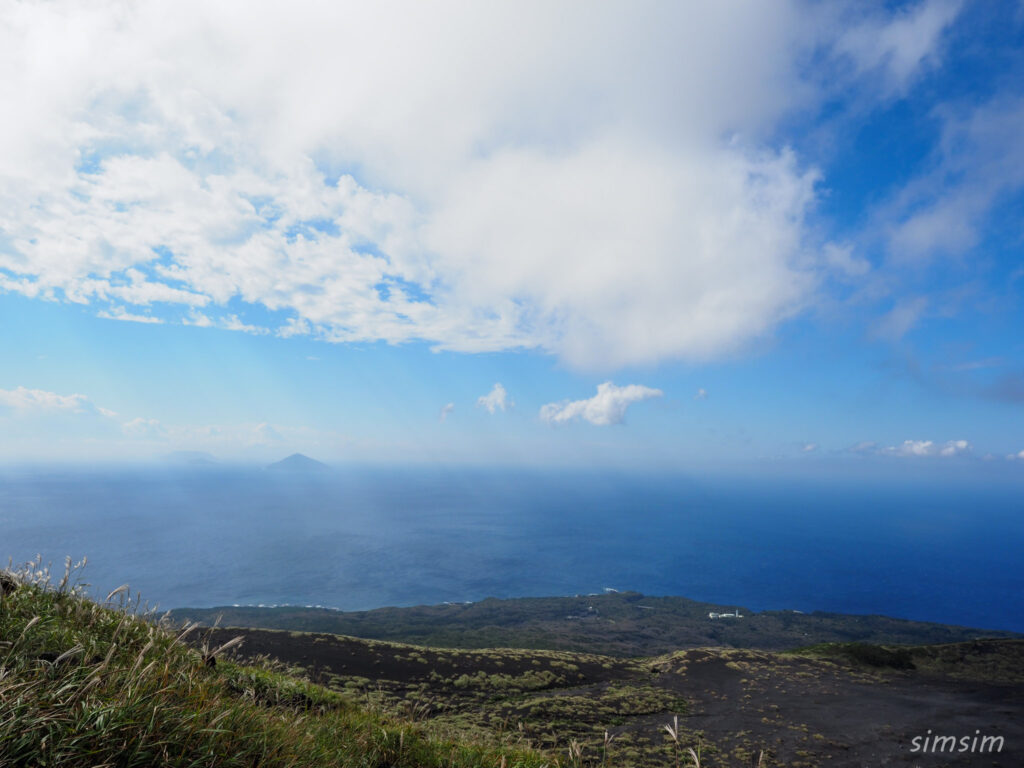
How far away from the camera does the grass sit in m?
2.24

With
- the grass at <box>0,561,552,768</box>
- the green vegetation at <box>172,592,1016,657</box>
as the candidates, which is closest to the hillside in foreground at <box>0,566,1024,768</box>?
the grass at <box>0,561,552,768</box>

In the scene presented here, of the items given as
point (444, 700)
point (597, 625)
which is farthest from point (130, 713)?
point (597, 625)

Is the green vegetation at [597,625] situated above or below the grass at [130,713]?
below

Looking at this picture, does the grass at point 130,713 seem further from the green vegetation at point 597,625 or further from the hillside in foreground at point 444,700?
the green vegetation at point 597,625

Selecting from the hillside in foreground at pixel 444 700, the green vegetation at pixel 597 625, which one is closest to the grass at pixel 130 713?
the hillside in foreground at pixel 444 700

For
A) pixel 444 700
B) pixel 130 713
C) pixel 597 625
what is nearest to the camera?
pixel 130 713

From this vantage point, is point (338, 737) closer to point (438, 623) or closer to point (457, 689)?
point (457, 689)

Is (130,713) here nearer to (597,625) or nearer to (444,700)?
(444,700)

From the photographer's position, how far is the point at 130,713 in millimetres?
2516

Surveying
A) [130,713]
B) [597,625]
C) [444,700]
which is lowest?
[597,625]

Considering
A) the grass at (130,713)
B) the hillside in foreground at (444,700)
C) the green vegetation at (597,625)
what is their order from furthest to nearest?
the green vegetation at (597,625) < the hillside in foreground at (444,700) < the grass at (130,713)

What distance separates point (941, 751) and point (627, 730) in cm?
941

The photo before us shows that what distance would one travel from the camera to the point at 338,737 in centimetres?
436

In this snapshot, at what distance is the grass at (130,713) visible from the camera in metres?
2.24
